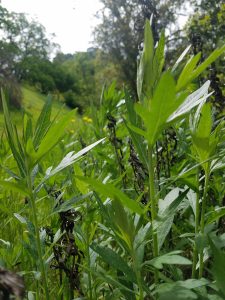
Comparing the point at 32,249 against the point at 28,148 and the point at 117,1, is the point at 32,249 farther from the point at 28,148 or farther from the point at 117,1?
the point at 117,1

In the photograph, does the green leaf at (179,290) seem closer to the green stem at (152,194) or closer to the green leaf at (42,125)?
the green stem at (152,194)

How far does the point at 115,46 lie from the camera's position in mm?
24219

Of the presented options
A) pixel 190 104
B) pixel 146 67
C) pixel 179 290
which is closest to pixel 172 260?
pixel 179 290

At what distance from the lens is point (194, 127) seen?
866 mm

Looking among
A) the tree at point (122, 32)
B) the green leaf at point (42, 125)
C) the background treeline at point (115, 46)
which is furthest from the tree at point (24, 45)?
the green leaf at point (42, 125)

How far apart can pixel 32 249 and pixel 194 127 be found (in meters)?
0.50

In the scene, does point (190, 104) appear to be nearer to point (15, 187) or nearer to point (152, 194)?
point (152, 194)

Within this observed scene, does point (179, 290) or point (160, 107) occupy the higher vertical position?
point (160, 107)

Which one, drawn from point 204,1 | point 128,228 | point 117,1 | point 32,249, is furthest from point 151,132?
point 117,1

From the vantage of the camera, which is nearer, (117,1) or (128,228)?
(128,228)

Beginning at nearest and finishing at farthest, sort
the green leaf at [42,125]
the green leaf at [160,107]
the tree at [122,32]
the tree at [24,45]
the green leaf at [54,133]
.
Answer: the green leaf at [160,107] < the green leaf at [54,133] < the green leaf at [42,125] < the tree at [122,32] < the tree at [24,45]

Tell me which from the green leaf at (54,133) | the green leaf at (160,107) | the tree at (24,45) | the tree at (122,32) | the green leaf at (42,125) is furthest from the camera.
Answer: the tree at (24,45)

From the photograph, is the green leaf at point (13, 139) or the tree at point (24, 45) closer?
the green leaf at point (13, 139)

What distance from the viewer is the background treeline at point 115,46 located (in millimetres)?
2620
